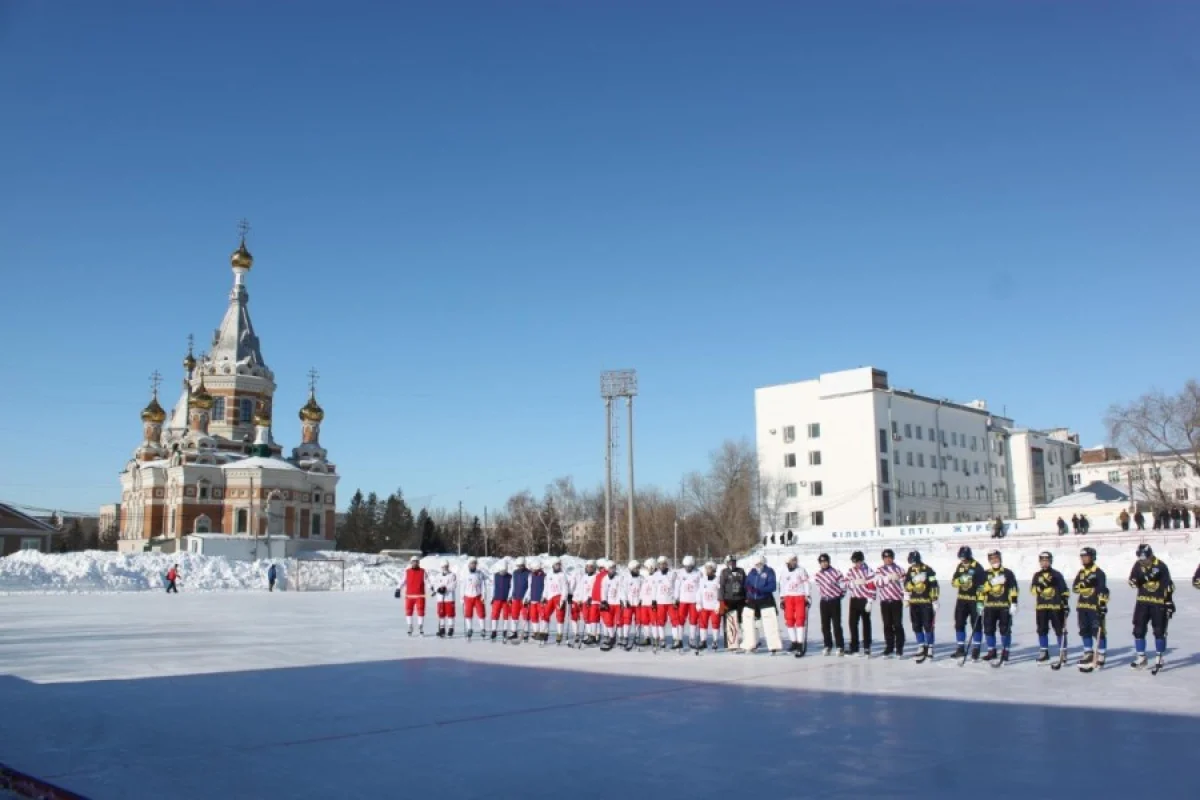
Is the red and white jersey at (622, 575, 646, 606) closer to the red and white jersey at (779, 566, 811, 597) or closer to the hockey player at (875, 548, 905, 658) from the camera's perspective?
the red and white jersey at (779, 566, 811, 597)

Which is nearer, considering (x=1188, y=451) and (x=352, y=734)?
(x=352, y=734)

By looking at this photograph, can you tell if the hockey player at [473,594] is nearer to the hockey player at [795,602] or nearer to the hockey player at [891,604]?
the hockey player at [795,602]

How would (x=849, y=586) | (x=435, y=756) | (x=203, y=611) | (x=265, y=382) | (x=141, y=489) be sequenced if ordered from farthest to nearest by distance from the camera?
(x=265, y=382), (x=141, y=489), (x=203, y=611), (x=849, y=586), (x=435, y=756)

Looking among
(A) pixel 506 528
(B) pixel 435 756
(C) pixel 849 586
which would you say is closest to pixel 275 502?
(A) pixel 506 528

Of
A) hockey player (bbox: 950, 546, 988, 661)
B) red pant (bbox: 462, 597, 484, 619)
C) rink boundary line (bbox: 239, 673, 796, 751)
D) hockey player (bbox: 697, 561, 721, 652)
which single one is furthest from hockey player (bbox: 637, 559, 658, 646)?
hockey player (bbox: 950, 546, 988, 661)

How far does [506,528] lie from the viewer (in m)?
111

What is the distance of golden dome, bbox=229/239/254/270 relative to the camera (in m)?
97.0

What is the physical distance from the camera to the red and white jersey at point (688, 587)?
1820 centimetres

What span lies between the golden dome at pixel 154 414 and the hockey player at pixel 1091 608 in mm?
93015

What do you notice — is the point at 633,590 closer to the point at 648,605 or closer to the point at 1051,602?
the point at 648,605

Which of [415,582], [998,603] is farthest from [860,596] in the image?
[415,582]

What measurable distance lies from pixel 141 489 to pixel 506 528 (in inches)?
1557

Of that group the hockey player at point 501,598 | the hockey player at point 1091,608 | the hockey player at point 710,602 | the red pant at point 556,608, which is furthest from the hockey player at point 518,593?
the hockey player at point 1091,608

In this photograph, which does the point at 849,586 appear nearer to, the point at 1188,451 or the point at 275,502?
the point at 1188,451
